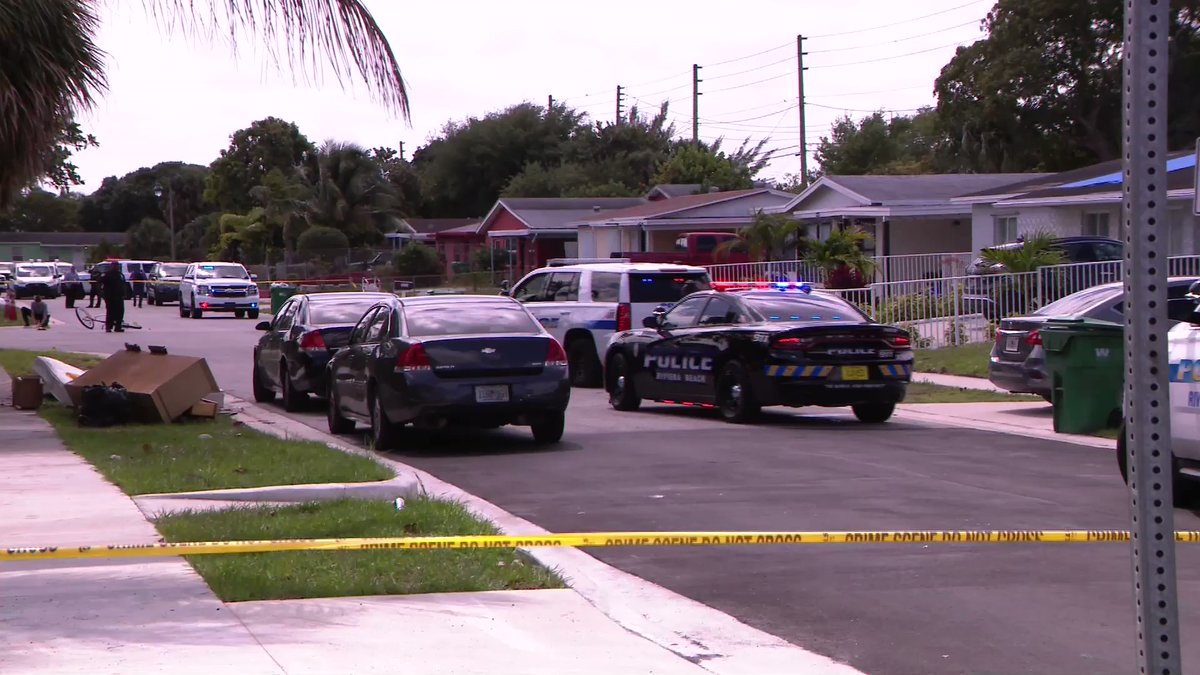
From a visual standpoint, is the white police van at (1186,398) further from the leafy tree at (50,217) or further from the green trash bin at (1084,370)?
the leafy tree at (50,217)

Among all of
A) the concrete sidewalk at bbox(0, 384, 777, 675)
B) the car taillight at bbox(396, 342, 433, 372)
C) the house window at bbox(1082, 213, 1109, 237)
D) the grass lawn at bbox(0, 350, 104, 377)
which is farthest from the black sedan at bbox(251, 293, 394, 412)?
the house window at bbox(1082, 213, 1109, 237)

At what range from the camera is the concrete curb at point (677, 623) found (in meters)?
6.64

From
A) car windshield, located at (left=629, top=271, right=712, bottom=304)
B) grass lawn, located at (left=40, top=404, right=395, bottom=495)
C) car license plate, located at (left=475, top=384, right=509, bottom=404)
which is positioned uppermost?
car windshield, located at (left=629, top=271, right=712, bottom=304)

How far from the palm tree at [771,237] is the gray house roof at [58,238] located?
91.4 m

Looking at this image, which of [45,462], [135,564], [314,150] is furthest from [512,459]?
[314,150]

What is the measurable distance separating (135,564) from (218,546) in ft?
2.91

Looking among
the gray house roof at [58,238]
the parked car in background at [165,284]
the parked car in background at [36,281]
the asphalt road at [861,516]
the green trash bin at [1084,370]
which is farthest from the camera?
the gray house roof at [58,238]

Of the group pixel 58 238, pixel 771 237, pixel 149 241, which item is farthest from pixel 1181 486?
pixel 58 238

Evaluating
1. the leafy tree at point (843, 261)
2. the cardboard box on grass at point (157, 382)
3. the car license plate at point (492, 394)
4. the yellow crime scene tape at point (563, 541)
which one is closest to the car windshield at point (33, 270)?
the leafy tree at point (843, 261)

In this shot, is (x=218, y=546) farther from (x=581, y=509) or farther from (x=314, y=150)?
(x=314, y=150)

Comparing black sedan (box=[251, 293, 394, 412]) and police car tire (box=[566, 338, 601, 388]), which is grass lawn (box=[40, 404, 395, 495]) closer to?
black sedan (box=[251, 293, 394, 412])

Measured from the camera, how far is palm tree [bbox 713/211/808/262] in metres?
37.0

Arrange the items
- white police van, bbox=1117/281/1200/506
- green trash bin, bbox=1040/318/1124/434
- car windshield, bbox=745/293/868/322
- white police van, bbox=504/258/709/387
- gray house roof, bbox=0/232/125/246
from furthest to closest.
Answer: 1. gray house roof, bbox=0/232/125/246
2. white police van, bbox=504/258/709/387
3. car windshield, bbox=745/293/868/322
4. green trash bin, bbox=1040/318/1124/434
5. white police van, bbox=1117/281/1200/506

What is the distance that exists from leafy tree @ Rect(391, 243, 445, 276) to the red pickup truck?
25000 millimetres
